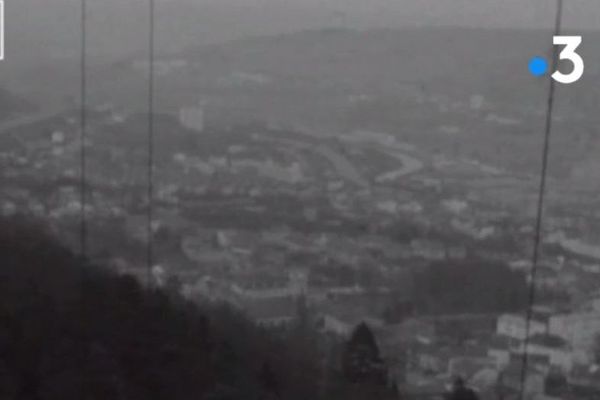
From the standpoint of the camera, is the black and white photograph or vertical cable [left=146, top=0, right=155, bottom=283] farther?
vertical cable [left=146, top=0, right=155, bottom=283]

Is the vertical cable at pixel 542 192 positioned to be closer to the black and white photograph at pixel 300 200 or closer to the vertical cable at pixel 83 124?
the black and white photograph at pixel 300 200

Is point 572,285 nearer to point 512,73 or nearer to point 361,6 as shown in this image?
point 512,73

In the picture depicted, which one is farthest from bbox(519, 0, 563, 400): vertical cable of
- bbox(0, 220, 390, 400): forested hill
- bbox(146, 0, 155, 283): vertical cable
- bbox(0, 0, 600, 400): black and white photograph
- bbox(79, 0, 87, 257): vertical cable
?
bbox(79, 0, 87, 257): vertical cable

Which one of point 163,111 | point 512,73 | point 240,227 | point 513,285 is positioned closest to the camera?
point 513,285

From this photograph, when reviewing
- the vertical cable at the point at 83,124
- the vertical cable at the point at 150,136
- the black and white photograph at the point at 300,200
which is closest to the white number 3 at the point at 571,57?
the black and white photograph at the point at 300,200

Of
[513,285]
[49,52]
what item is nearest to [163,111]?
[49,52]

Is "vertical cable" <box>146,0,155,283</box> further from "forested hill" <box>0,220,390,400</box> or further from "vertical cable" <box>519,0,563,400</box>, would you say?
"vertical cable" <box>519,0,563,400</box>
